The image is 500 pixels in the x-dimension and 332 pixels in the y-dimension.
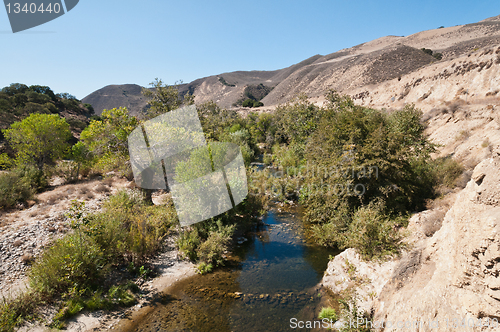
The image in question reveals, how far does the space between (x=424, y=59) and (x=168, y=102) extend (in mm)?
63429

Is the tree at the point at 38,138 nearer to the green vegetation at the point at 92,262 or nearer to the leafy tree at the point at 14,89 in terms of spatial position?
the green vegetation at the point at 92,262

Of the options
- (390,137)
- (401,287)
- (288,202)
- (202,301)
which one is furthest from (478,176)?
(288,202)

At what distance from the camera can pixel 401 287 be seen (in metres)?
6.07

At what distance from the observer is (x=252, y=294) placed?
8.31 metres

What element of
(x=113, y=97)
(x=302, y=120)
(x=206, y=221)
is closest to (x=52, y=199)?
(x=206, y=221)

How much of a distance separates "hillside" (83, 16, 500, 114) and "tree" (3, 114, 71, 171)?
2715 cm

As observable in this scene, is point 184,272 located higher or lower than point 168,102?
lower

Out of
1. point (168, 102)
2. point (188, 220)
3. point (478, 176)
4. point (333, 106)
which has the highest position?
point (168, 102)

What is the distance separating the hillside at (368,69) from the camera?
50656mm

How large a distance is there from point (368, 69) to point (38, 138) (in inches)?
2541

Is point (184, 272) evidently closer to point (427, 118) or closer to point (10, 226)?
point (10, 226)

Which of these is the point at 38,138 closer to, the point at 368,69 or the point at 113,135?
the point at 113,135

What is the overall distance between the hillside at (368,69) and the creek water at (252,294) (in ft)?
98.9

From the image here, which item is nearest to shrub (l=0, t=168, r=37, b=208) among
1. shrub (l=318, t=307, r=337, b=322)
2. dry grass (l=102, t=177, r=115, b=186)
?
dry grass (l=102, t=177, r=115, b=186)
